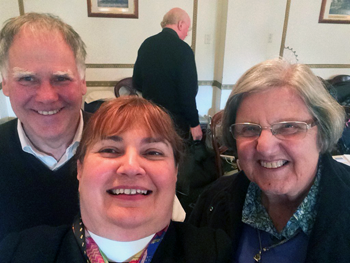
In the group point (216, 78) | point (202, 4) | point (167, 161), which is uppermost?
point (202, 4)

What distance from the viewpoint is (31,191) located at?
113 cm

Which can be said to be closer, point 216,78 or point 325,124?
point 325,124

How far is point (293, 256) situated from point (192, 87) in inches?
75.7

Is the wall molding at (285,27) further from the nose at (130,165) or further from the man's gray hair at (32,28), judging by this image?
the nose at (130,165)

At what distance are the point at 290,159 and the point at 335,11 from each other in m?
4.63

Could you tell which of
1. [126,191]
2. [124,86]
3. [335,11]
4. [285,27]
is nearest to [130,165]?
[126,191]

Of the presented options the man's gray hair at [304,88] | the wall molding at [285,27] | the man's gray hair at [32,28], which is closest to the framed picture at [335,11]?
the wall molding at [285,27]

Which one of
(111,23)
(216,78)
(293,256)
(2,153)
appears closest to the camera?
(293,256)

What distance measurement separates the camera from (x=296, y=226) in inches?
38.9

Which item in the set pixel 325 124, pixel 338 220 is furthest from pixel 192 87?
pixel 338 220

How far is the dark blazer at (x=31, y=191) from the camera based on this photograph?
1.12m

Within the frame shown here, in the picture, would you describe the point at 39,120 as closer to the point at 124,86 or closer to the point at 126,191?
the point at 126,191

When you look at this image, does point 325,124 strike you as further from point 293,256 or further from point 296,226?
point 293,256

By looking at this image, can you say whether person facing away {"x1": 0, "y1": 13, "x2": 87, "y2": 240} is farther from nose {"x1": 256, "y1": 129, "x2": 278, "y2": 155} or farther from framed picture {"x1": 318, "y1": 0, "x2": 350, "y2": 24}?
framed picture {"x1": 318, "y1": 0, "x2": 350, "y2": 24}
